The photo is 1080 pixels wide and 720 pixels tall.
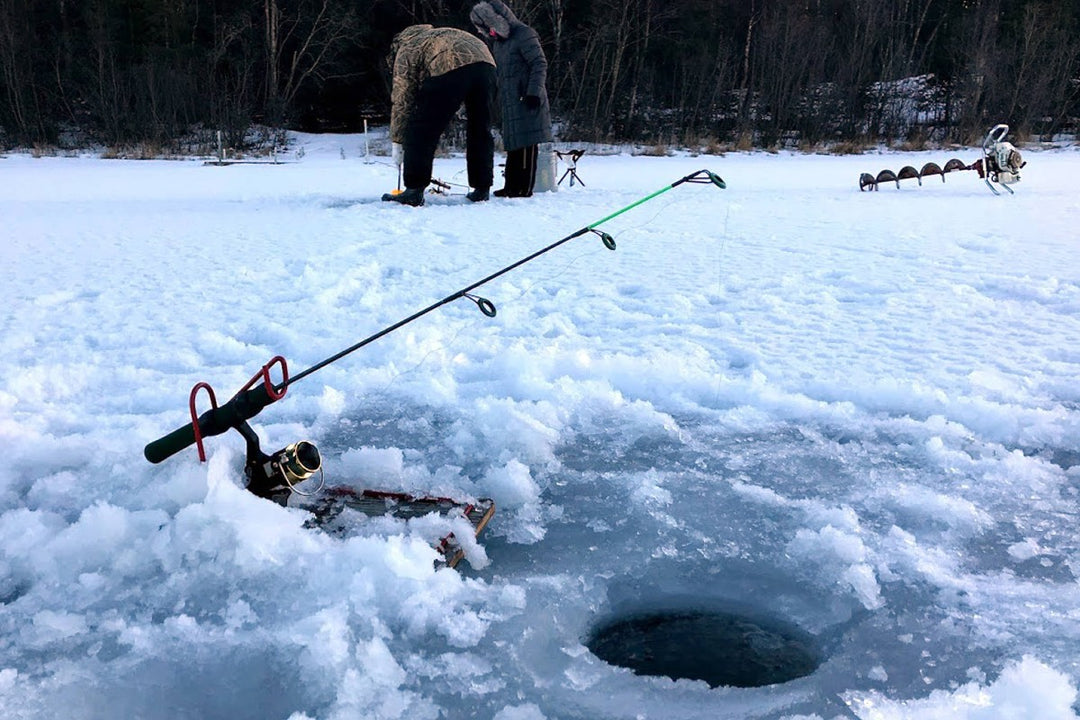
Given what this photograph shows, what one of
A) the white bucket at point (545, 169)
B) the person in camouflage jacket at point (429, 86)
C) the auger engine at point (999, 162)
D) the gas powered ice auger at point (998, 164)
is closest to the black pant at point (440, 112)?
the person in camouflage jacket at point (429, 86)

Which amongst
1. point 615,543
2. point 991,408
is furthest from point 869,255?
point 615,543

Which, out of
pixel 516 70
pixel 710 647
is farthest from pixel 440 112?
pixel 710 647

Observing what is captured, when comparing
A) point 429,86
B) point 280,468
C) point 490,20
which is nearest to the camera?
point 280,468

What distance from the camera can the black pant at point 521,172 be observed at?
7559mm

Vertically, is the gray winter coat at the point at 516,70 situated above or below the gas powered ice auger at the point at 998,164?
above

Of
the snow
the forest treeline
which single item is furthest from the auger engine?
the forest treeline

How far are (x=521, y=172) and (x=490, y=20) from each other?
1332 mm

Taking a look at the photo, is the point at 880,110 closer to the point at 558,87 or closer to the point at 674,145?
the point at 674,145

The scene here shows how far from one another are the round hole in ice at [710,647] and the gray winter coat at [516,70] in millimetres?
5871

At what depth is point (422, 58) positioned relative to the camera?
6.47 m

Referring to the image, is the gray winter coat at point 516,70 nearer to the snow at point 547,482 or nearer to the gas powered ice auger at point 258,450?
the snow at point 547,482

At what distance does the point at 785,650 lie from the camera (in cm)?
164

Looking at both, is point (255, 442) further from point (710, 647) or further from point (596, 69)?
point (596, 69)

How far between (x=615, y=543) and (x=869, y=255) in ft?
12.5
